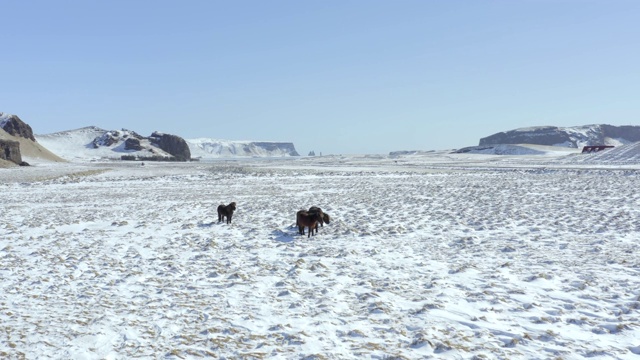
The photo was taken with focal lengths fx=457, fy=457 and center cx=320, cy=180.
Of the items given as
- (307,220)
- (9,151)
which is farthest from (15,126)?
(307,220)

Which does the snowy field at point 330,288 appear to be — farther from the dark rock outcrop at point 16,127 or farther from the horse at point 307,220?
the dark rock outcrop at point 16,127

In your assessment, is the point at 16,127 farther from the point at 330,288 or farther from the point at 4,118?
the point at 330,288

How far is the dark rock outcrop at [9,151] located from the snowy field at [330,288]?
93281 mm

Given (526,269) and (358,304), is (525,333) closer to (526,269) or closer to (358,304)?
(358,304)

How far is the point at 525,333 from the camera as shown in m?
6.81

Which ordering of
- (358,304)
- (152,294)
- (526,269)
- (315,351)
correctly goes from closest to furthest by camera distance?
(315,351)
(358,304)
(152,294)
(526,269)

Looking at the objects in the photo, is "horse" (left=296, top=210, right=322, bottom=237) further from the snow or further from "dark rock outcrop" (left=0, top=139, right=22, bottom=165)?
the snow

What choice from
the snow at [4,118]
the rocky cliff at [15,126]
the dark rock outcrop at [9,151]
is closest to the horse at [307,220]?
the dark rock outcrop at [9,151]

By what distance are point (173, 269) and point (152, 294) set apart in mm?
1833

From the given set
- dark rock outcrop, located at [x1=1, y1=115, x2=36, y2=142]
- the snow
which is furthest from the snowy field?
the snow

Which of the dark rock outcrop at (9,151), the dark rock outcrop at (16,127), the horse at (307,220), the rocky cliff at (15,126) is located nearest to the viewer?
the horse at (307,220)

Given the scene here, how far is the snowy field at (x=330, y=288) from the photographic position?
659cm

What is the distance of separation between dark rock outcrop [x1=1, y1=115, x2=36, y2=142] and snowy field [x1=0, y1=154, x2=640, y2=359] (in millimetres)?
153159

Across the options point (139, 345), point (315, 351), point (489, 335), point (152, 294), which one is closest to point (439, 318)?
point (489, 335)
